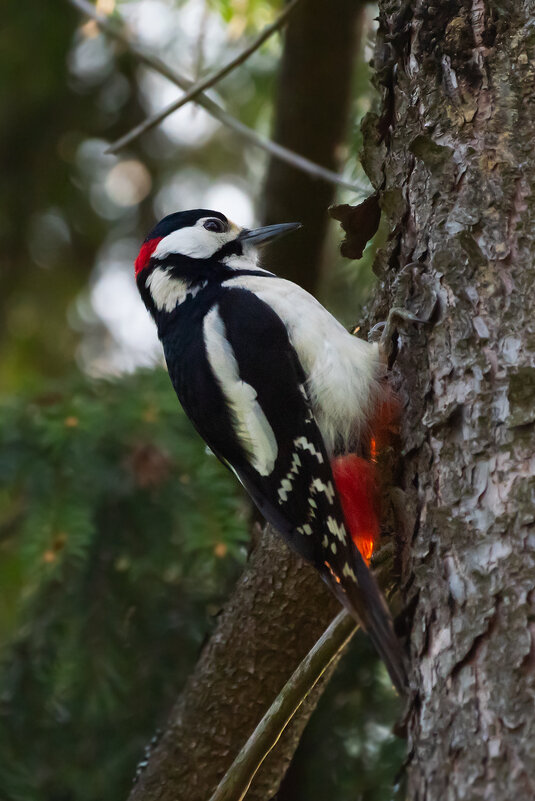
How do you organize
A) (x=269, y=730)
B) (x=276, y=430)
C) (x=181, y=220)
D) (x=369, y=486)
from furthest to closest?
(x=181, y=220) < (x=276, y=430) < (x=369, y=486) < (x=269, y=730)

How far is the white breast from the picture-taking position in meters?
2.15

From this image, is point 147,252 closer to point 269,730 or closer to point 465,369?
point 465,369

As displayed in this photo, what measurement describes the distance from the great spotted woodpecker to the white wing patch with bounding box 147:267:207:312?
4 centimetres

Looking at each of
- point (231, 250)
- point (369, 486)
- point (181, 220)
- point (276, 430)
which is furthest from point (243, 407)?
point (181, 220)

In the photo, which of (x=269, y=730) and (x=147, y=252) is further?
(x=147, y=252)

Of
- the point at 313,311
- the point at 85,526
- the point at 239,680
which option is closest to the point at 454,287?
the point at 313,311

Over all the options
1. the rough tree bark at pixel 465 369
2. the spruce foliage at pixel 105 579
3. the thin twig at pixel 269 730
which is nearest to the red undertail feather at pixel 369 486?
the rough tree bark at pixel 465 369

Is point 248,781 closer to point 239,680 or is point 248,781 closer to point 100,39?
point 239,680

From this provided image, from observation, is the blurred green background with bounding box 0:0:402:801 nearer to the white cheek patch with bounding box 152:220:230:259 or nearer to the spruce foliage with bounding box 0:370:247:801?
the spruce foliage with bounding box 0:370:247:801

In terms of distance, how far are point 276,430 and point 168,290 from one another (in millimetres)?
655

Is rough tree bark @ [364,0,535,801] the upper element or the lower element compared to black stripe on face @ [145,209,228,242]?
lower

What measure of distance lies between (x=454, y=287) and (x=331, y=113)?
5.64 ft

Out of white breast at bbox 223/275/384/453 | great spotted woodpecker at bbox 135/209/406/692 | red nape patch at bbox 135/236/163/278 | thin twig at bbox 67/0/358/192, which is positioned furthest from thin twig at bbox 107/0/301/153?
white breast at bbox 223/275/384/453

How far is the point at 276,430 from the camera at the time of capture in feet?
7.27
